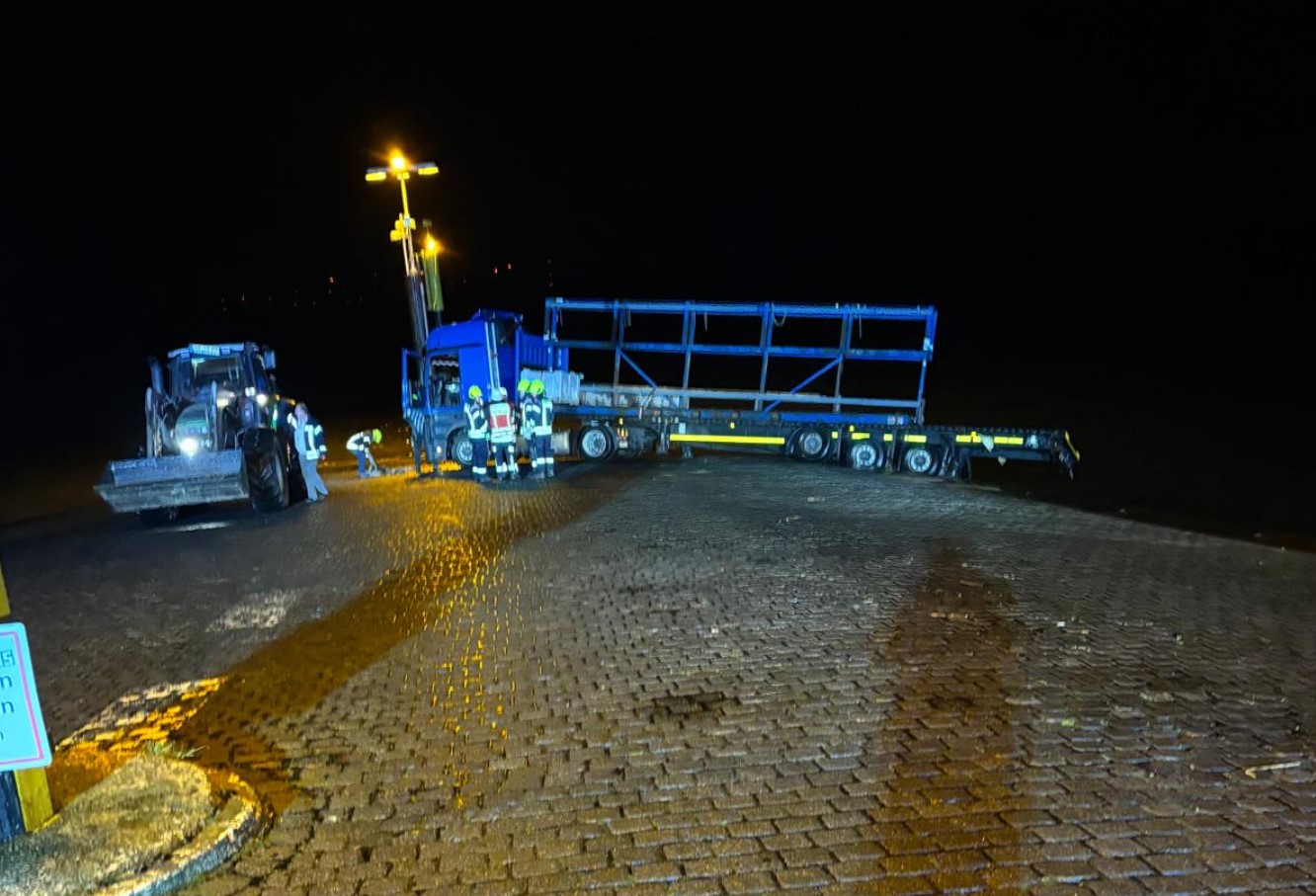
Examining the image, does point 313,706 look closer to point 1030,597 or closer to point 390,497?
point 1030,597

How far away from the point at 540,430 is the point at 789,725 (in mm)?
10664

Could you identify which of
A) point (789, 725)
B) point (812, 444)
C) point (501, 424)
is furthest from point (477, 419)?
point (789, 725)

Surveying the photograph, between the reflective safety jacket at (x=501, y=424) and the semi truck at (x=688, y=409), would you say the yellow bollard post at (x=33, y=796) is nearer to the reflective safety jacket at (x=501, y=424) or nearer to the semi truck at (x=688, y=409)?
the reflective safety jacket at (x=501, y=424)

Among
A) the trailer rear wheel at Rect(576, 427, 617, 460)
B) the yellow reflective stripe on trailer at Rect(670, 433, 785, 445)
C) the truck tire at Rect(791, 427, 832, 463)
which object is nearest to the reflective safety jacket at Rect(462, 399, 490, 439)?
the trailer rear wheel at Rect(576, 427, 617, 460)

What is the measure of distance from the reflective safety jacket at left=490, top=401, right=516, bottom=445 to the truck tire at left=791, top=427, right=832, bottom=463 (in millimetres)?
6514

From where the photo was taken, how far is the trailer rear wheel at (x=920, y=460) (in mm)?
16672

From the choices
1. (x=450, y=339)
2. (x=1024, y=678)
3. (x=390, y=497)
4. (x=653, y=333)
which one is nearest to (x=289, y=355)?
(x=653, y=333)

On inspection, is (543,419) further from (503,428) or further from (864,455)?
(864,455)

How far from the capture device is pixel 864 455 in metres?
17.1

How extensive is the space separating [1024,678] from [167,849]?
4.57 m

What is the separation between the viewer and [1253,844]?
3232 millimetres

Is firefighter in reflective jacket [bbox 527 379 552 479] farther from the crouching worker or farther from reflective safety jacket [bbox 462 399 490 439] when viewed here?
the crouching worker

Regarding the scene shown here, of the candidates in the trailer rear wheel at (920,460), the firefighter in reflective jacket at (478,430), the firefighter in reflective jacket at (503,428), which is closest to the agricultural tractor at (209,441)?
the firefighter in reflective jacket at (478,430)

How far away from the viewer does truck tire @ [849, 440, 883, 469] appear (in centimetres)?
1697
